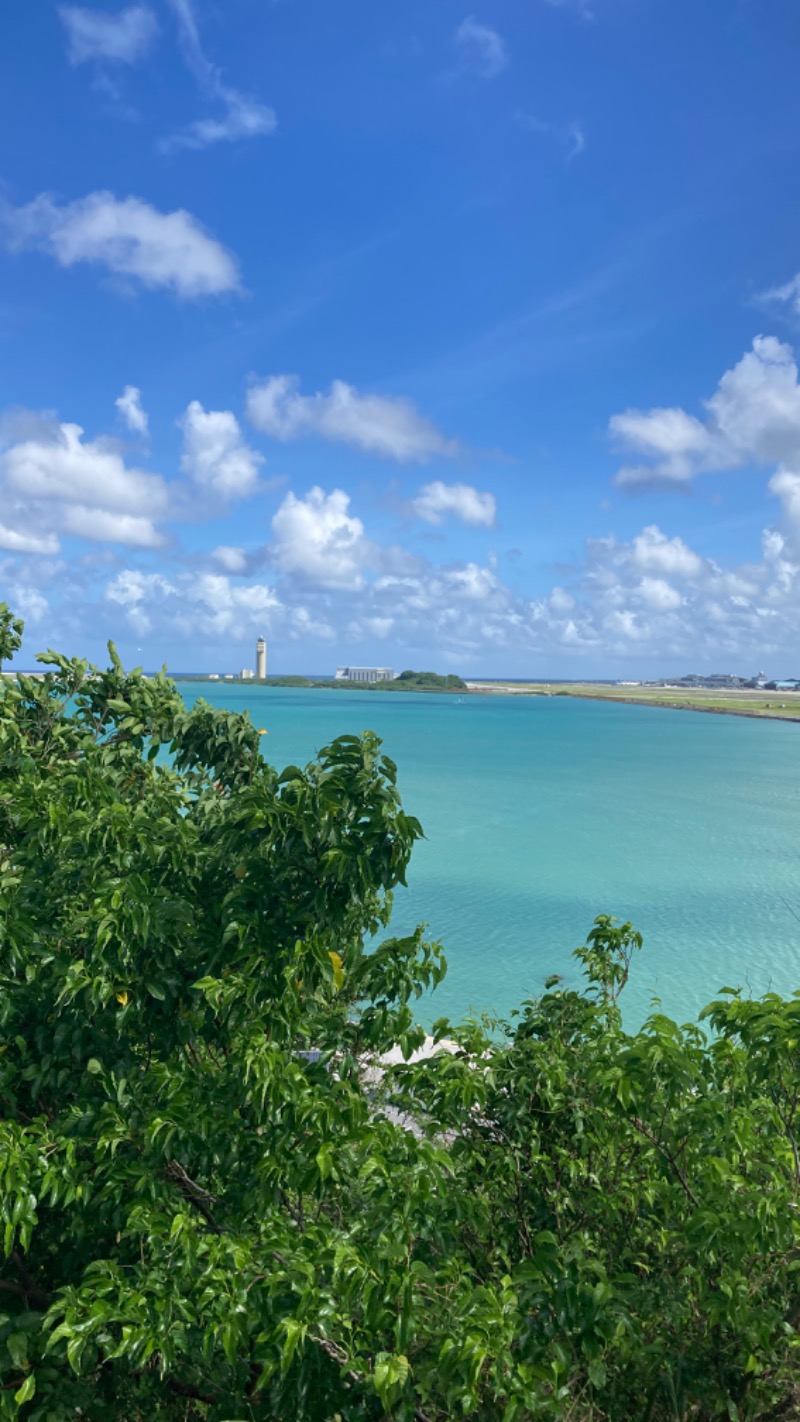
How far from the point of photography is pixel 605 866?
3081 centimetres

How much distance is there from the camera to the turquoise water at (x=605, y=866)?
19.5 metres

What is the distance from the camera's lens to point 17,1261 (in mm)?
A: 3566

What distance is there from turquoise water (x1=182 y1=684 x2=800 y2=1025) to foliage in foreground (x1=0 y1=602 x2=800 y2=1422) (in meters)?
6.30

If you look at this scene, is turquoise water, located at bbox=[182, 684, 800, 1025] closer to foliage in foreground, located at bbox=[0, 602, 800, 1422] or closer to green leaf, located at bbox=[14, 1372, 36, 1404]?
foliage in foreground, located at bbox=[0, 602, 800, 1422]

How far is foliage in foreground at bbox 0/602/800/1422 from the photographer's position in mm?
2719

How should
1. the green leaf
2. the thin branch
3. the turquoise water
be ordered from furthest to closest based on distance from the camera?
1. the turquoise water
2. the thin branch
3. the green leaf

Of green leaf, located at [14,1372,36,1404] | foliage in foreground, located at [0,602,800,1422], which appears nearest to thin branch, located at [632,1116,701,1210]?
foliage in foreground, located at [0,602,800,1422]

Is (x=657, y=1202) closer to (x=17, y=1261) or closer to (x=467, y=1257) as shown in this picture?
(x=467, y=1257)

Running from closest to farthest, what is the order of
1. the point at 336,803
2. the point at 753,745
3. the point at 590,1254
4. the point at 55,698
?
the point at 336,803 → the point at 590,1254 → the point at 55,698 → the point at 753,745

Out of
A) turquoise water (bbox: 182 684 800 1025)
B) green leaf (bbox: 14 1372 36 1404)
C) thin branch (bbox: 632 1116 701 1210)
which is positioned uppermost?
thin branch (bbox: 632 1116 701 1210)

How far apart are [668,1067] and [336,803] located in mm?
1754

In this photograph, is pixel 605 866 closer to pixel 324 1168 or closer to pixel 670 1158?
pixel 670 1158

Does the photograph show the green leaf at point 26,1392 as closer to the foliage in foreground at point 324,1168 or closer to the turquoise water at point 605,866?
the foliage in foreground at point 324,1168

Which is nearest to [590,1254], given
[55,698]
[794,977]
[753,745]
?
[55,698]
